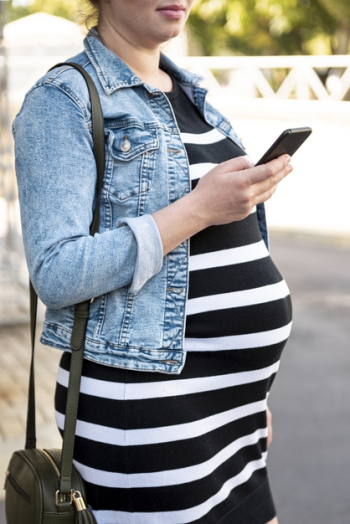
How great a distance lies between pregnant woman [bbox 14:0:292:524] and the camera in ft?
4.56

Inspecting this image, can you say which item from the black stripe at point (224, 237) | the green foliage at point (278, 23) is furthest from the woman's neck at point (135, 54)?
the green foliage at point (278, 23)

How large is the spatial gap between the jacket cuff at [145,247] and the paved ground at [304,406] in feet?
6.83

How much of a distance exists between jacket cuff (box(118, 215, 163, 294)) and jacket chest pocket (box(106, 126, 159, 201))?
0.22ft

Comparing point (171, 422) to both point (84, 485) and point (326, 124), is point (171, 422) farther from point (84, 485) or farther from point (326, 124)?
point (326, 124)

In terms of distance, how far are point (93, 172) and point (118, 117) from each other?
0.13 m

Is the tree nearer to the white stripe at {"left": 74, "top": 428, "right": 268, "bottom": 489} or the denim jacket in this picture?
the denim jacket

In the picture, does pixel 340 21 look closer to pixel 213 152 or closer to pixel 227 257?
pixel 213 152

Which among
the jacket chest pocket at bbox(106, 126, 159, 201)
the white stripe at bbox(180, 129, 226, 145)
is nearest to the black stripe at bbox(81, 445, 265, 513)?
the jacket chest pocket at bbox(106, 126, 159, 201)

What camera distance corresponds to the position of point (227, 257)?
5.13 ft

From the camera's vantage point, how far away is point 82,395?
1484 millimetres

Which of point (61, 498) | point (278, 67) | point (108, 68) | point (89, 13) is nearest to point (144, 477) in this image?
point (61, 498)

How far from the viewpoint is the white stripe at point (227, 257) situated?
1520mm

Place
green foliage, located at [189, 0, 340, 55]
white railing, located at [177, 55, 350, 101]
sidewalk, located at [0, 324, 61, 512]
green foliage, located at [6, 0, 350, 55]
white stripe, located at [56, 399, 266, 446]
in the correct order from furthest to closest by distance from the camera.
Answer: green foliage, located at [189, 0, 340, 55] → green foliage, located at [6, 0, 350, 55] → white railing, located at [177, 55, 350, 101] → sidewalk, located at [0, 324, 61, 512] → white stripe, located at [56, 399, 266, 446]

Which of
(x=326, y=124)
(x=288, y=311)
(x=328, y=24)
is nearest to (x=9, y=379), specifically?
(x=288, y=311)
